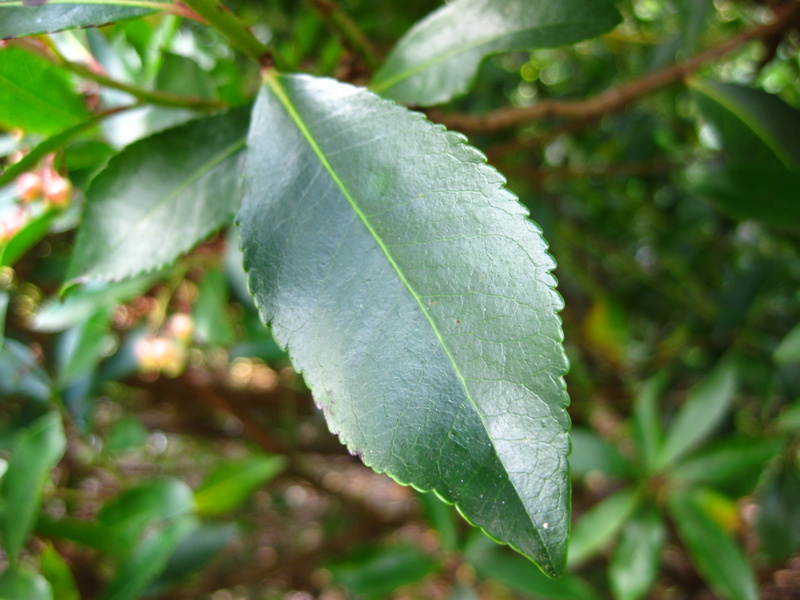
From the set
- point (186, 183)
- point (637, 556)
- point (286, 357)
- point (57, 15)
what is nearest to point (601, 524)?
point (637, 556)

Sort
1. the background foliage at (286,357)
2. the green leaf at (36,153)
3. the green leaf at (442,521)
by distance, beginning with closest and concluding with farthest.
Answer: the green leaf at (36,153)
the background foliage at (286,357)
the green leaf at (442,521)

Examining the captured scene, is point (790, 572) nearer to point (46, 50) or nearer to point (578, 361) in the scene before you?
point (578, 361)

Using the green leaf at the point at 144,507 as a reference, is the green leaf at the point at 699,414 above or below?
below

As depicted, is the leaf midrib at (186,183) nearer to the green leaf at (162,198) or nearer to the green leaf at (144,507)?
the green leaf at (162,198)

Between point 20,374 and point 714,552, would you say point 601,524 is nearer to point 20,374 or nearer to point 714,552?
point 714,552

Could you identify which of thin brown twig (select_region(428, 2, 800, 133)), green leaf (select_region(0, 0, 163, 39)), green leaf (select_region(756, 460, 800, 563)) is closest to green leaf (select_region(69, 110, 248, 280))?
green leaf (select_region(0, 0, 163, 39))

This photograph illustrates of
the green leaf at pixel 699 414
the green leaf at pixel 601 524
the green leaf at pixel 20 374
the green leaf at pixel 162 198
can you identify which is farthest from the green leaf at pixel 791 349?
the green leaf at pixel 20 374
